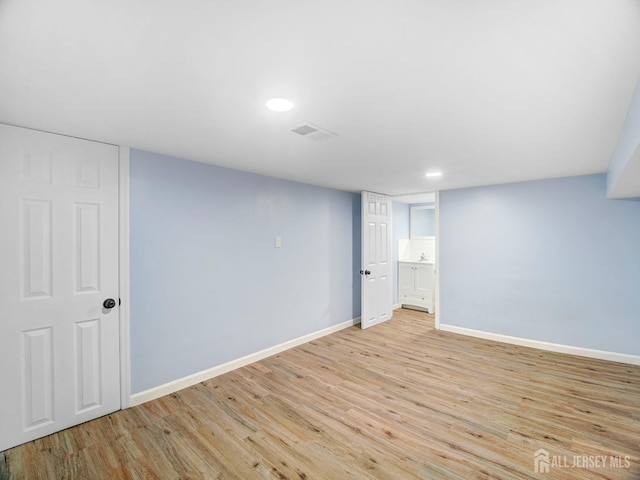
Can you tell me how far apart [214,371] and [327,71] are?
3.11 metres

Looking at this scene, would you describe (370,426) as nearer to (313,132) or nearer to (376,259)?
(313,132)

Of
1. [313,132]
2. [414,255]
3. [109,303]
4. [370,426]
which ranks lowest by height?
[370,426]

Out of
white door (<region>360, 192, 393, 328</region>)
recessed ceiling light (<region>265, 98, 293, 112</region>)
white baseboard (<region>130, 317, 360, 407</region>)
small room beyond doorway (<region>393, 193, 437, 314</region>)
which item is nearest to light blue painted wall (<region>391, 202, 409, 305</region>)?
small room beyond doorway (<region>393, 193, 437, 314</region>)

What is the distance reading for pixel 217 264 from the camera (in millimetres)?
3293

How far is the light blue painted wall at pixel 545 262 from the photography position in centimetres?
351

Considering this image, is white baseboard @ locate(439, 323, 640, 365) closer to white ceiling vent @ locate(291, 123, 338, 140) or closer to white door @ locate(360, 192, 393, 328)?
white door @ locate(360, 192, 393, 328)

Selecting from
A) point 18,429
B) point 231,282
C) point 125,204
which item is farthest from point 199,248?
point 18,429

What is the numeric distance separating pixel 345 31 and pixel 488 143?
1.84 m

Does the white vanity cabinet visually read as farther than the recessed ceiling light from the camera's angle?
Yes

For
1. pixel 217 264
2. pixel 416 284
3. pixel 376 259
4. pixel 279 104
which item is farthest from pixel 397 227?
pixel 279 104

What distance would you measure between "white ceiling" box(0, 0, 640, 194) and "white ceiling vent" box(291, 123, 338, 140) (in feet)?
0.22

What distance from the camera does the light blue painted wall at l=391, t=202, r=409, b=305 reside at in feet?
20.9

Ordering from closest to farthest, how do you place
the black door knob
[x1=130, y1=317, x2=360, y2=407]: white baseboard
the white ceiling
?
the white ceiling
the black door knob
[x1=130, y1=317, x2=360, y2=407]: white baseboard

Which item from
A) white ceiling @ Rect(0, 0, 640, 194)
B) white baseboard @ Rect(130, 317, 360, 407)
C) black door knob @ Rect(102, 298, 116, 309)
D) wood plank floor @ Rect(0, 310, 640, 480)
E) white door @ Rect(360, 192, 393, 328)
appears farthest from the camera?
white door @ Rect(360, 192, 393, 328)
